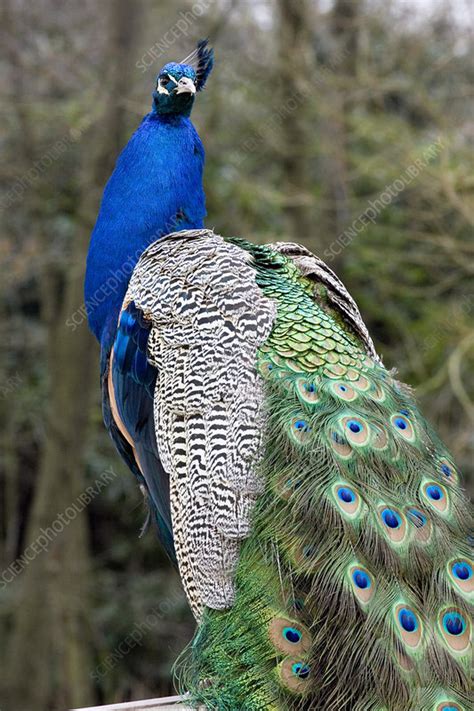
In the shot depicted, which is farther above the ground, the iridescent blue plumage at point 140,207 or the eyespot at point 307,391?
the eyespot at point 307,391

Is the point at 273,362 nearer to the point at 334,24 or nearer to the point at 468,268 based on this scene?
the point at 468,268

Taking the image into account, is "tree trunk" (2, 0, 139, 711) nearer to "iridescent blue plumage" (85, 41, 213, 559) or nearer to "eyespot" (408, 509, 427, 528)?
"iridescent blue plumage" (85, 41, 213, 559)

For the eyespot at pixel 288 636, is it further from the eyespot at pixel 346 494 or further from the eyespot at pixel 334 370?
the eyespot at pixel 334 370

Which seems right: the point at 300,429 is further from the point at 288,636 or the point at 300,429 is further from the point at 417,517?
the point at 288,636

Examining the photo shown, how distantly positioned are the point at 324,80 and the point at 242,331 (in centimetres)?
511

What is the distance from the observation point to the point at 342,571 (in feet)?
8.80

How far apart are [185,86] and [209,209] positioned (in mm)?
4655

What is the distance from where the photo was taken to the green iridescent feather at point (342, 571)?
102 inches

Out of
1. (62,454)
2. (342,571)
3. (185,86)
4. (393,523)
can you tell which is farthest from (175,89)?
(62,454)

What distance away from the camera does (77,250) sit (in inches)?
286

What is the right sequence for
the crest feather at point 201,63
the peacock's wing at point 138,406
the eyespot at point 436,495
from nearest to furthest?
the eyespot at point 436,495 < the peacock's wing at point 138,406 < the crest feather at point 201,63

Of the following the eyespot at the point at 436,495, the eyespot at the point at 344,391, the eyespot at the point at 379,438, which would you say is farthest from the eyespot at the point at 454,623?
the eyespot at the point at 344,391

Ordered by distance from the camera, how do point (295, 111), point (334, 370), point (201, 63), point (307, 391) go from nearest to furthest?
point (307, 391), point (334, 370), point (201, 63), point (295, 111)

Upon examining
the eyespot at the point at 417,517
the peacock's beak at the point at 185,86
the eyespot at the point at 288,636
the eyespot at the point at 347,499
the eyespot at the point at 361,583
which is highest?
the peacock's beak at the point at 185,86
